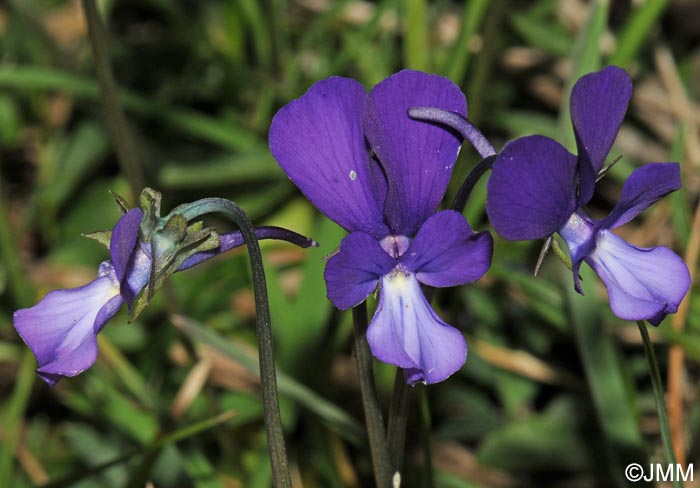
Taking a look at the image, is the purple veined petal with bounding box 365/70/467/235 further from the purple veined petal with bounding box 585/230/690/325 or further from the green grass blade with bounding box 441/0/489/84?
the green grass blade with bounding box 441/0/489/84

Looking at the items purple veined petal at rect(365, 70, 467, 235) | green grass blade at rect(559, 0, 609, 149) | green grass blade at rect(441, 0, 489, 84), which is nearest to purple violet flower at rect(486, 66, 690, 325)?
purple veined petal at rect(365, 70, 467, 235)

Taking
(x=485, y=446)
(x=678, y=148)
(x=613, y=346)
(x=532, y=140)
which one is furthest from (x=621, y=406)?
(x=532, y=140)

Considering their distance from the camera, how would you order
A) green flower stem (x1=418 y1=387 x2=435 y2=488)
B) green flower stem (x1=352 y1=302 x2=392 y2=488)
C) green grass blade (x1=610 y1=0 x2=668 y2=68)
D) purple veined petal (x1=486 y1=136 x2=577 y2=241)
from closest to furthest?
purple veined petal (x1=486 y1=136 x2=577 y2=241)
green flower stem (x1=352 y1=302 x2=392 y2=488)
green flower stem (x1=418 y1=387 x2=435 y2=488)
green grass blade (x1=610 y1=0 x2=668 y2=68)

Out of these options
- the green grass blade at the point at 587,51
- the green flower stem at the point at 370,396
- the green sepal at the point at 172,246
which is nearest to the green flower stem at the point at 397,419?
the green flower stem at the point at 370,396

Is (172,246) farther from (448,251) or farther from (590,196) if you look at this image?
(590,196)

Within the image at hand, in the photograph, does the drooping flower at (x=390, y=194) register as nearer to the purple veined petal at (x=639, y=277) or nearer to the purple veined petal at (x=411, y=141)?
the purple veined petal at (x=411, y=141)
